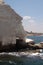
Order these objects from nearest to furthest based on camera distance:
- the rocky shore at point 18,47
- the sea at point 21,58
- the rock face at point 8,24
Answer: the sea at point 21,58, the rocky shore at point 18,47, the rock face at point 8,24

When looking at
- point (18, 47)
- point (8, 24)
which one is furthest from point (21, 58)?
point (8, 24)

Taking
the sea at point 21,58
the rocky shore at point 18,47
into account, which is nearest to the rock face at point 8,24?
the rocky shore at point 18,47

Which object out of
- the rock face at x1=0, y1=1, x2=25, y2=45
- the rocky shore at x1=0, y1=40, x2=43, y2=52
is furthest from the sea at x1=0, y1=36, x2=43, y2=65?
the rock face at x1=0, y1=1, x2=25, y2=45

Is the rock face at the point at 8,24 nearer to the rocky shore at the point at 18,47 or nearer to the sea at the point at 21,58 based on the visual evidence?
the rocky shore at the point at 18,47

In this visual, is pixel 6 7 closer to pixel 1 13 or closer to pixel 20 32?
pixel 1 13

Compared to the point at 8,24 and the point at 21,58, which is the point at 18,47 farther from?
the point at 21,58

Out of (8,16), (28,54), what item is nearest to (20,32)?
(8,16)

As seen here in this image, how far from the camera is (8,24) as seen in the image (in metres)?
32.0

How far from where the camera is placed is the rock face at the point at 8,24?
1224 inches

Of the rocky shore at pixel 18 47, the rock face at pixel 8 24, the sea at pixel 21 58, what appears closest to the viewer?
the sea at pixel 21 58

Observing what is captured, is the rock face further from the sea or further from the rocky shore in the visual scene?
the sea

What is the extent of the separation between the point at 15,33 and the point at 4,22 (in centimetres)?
293

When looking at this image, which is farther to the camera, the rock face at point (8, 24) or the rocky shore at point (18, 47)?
the rock face at point (8, 24)

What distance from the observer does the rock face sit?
31.1 meters
